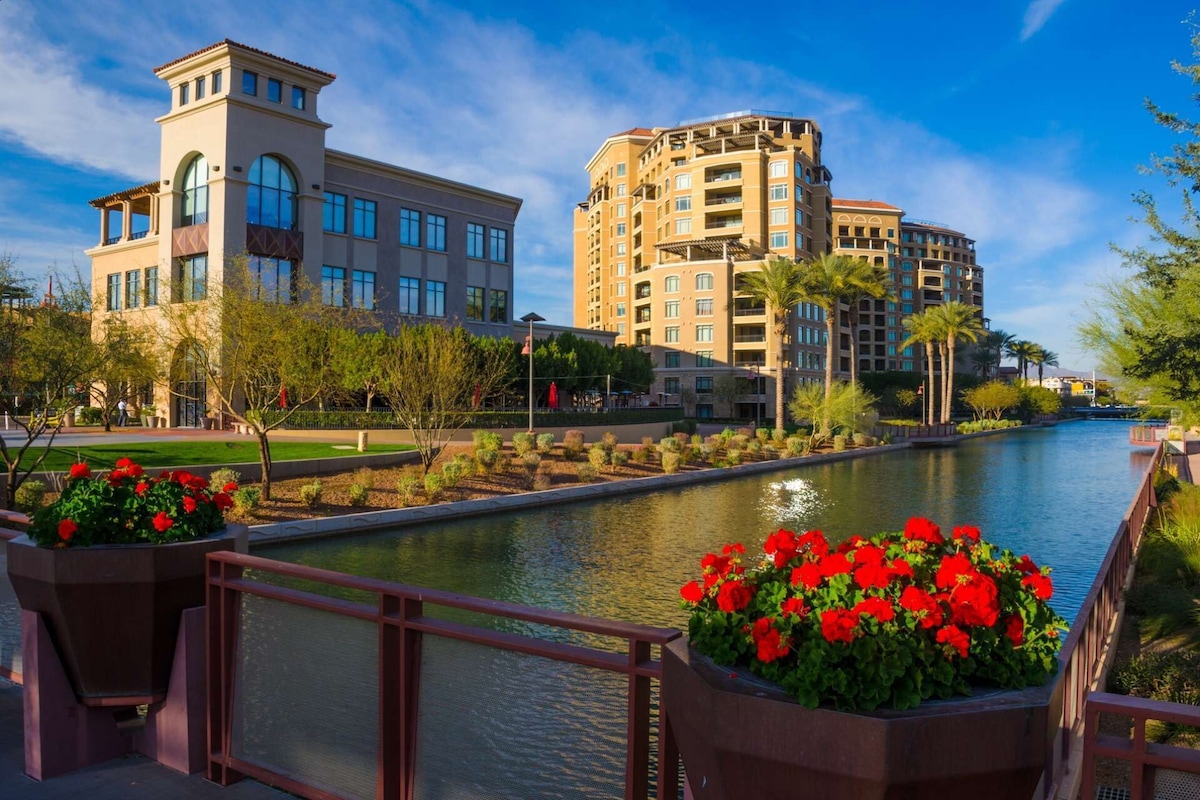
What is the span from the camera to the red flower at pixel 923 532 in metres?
3.31

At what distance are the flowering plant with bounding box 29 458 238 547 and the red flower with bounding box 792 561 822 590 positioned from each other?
12.5 feet

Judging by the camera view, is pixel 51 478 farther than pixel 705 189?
No

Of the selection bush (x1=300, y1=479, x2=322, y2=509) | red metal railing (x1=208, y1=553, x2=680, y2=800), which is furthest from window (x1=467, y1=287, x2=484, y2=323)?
red metal railing (x1=208, y1=553, x2=680, y2=800)

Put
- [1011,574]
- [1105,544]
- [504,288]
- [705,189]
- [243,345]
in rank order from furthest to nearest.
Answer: [705,189] < [504,288] < [243,345] < [1105,544] < [1011,574]

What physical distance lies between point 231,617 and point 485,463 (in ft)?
76.4

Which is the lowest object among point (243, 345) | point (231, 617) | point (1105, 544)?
point (1105, 544)

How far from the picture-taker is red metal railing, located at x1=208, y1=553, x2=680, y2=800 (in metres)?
3.35

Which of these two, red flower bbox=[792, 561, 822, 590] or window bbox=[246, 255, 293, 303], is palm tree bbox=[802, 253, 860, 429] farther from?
red flower bbox=[792, 561, 822, 590]

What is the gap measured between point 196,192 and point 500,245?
1940cm

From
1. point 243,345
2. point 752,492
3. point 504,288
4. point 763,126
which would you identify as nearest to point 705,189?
point 763,126

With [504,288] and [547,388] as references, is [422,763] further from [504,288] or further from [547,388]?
[504,288]

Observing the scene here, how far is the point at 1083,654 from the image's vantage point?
6328 millimetres

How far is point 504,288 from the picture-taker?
56719 millimetres

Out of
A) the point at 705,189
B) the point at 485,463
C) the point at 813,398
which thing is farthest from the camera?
the point at 705,189
